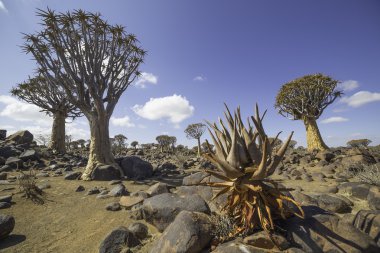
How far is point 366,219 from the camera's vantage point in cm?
276

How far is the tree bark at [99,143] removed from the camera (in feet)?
30.9

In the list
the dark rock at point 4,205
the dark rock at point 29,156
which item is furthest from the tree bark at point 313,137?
the dark rock at point 29,156

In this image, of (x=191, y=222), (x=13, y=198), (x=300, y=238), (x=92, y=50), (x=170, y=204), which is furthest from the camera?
(x=92, y=50)

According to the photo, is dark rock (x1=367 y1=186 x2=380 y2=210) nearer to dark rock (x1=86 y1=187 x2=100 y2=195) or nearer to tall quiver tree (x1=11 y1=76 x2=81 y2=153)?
dark rock (x1=86 y1=187 x2=100 y2=195)

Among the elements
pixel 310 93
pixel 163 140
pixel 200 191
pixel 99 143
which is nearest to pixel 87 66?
pixel 99 143

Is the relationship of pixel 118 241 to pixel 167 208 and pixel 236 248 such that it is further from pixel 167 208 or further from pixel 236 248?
pixel 236 248

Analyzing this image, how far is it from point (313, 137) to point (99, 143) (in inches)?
542

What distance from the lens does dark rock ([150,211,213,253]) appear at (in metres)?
2.53

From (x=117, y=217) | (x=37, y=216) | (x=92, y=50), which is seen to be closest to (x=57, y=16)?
(x=92, y=50)

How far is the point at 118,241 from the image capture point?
326 cm

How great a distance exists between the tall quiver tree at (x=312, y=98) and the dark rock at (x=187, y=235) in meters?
14.4

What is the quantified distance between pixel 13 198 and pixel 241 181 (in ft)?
22.0

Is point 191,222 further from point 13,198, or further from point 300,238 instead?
point 13,198

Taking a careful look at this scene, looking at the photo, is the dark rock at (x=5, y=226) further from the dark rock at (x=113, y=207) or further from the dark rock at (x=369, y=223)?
the dark rock at (x=369, y=223)
